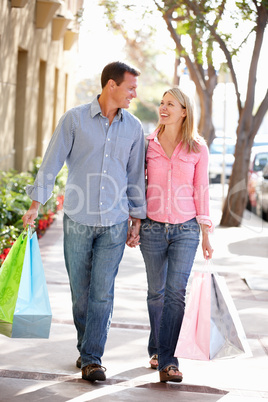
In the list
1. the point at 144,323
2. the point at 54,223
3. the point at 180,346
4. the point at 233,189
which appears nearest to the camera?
the point at 180,346

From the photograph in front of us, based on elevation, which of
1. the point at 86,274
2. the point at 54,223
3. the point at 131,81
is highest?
the point at 131,81

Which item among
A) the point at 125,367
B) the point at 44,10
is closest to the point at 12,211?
the point at 125,367

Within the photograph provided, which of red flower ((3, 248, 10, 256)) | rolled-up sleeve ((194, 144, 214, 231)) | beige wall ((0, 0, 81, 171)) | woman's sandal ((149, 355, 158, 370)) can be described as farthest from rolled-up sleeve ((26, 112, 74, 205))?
beige wall ((0, 0, 81, 171))

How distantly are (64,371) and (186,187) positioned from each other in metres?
1.42

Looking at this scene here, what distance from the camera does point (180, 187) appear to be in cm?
477

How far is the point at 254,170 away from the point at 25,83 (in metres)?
7.27

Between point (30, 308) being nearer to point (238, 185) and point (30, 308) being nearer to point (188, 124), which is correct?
point (188, 124)

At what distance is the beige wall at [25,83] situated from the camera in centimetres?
1104

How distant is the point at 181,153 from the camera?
4773 mm

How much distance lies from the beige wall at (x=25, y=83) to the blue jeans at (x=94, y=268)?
6.20 metres

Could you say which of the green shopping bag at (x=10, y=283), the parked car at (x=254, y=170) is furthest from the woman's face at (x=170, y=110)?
the parked car at (x=254, y=170)

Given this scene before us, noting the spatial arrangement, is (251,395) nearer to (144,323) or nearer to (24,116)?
(144,323)

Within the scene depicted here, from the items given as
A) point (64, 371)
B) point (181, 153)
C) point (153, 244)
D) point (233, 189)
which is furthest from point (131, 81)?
point (233, 189)

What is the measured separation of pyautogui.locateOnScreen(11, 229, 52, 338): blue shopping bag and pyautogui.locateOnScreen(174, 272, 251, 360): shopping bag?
2.90 feet
